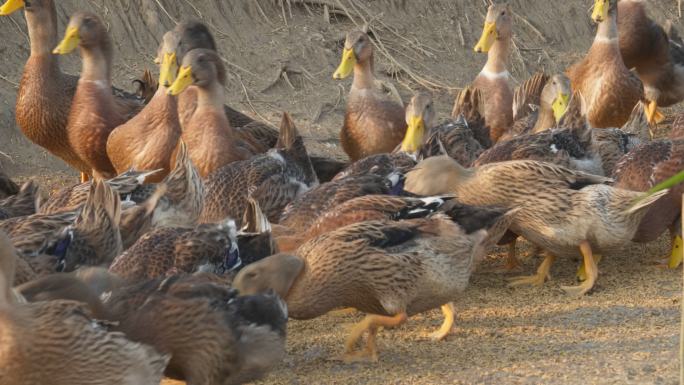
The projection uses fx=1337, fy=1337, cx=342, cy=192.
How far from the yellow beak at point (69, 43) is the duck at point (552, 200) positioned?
129 inches

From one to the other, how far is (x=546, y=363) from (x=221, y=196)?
8.86 feet

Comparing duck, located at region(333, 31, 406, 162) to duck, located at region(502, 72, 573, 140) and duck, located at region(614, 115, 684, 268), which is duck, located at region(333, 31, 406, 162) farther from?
duck, located at region(614, 115, 684, 268)

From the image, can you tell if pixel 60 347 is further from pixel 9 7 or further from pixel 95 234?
pixel 9 7

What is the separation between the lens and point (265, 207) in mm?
8172

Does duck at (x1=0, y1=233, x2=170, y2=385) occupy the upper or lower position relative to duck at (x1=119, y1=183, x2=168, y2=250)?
upper

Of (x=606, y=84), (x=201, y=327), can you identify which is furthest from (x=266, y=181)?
(x=606, y=84)

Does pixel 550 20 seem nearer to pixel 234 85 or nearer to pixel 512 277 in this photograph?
pixel 234 85

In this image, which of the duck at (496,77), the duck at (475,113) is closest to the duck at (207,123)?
the duck at (475,113)

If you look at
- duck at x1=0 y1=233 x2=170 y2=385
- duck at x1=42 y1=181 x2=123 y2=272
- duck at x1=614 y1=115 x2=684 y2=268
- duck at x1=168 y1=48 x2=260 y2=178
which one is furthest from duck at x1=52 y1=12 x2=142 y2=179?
duck at x1=0 y1=233 x2=170 y2=385

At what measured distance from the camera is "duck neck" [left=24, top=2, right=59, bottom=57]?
32.7 ft

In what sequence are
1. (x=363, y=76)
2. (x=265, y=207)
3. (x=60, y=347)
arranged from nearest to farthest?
(x=60, y=347) < (x=265, y=207) < (x=363, y=76)

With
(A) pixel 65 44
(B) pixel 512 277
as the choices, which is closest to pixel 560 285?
(B) pixel 512 277

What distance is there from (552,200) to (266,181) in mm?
1760

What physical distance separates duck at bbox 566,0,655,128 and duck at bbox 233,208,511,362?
438 cm
